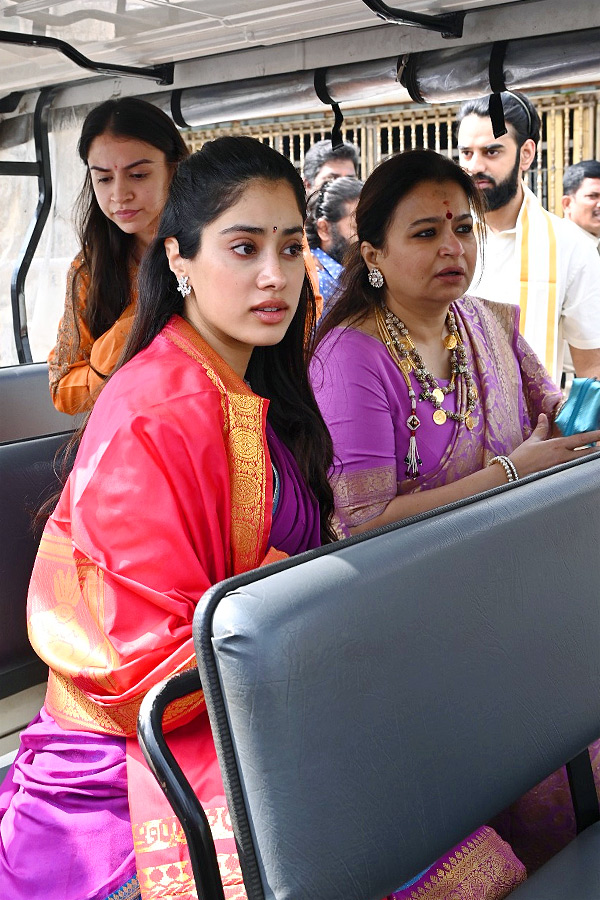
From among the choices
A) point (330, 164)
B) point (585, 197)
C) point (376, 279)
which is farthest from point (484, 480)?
point (585, 197)

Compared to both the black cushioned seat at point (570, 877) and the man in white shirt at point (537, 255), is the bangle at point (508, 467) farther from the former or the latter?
the man in white shirt at point (537, 255)

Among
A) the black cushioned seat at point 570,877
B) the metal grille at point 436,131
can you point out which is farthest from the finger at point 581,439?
the metal grille at point 436,131

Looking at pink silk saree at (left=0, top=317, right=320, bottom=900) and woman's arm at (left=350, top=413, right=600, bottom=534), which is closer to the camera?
pink silk saree at (left=0, top=317, right=320, bottom=900)

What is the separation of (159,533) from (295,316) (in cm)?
61

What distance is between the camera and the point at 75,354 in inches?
94.7

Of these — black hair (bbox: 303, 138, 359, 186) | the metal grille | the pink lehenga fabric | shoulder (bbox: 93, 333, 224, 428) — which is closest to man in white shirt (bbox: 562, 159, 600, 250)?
black hair (bbox: 303, 138, 359, 186)

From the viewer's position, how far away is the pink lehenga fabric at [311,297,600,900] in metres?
1.79

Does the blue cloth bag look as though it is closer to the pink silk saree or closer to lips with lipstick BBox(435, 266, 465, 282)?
lips with lipstick BBox(435, 266, 465, 282)

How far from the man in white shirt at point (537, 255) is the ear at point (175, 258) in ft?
5.95

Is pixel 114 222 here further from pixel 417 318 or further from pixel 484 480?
pixel 484 480

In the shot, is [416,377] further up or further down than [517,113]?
further down

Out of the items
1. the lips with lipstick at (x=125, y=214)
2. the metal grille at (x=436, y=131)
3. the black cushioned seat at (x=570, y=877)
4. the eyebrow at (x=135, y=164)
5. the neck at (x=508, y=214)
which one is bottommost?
the black cushioned seat at (x=570, y=877)

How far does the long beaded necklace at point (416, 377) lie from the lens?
200 cm

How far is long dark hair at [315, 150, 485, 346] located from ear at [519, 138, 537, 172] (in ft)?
4.09
